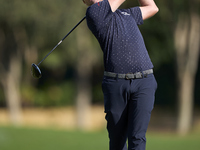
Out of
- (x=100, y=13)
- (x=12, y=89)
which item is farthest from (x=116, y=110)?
(x=12, y=89)

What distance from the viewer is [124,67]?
3836 mm

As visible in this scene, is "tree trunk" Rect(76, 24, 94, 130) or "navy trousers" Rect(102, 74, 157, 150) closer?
"navy trousers" Rect(102, 74, 157, 150)

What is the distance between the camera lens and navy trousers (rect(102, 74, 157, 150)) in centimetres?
385

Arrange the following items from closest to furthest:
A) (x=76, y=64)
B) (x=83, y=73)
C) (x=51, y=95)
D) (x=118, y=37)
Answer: (x=118, y=37), (x=76, y=64), (x=83, y=73), (x=51, y=95)

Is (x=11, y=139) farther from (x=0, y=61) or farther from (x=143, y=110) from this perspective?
(x=0, y=61)

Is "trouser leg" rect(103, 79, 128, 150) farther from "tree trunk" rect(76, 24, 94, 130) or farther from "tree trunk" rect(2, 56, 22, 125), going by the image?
"tree trunk" rect(2, 56, 22, 125)

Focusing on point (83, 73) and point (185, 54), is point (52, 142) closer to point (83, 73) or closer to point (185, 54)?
point (185, 54)

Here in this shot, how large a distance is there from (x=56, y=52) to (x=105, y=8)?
16368mm

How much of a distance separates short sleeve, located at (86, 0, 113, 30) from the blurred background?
8238 millimetres

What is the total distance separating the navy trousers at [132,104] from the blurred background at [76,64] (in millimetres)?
7953

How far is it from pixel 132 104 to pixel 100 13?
82 cm

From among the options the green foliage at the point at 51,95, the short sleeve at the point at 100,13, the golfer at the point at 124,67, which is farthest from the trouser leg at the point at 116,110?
the green foliage at the point at 51,95

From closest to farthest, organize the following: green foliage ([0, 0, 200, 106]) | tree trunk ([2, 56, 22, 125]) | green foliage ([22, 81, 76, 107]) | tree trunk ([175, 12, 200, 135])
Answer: green foliage ([0, 0, 200, 106]) < tree trunk ([175, 12, 200, 135]) < tree trunk ([2, 56, 22, 125]) < green foliage ([22, 81, 76, 107])

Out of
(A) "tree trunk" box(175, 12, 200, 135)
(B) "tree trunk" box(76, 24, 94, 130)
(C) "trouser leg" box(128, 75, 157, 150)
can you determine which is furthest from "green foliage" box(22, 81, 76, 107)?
(C) "trouser leg" box(128, 75, 157, 150)
